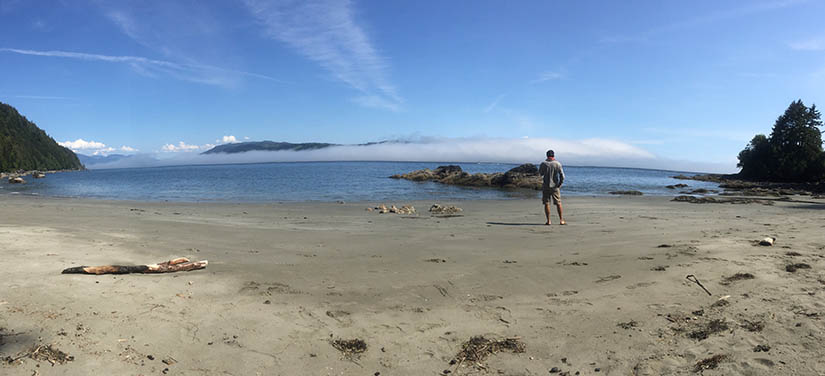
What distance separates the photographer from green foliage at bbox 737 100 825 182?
→ 52.6 metres

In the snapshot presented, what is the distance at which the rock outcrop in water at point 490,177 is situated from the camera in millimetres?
36688

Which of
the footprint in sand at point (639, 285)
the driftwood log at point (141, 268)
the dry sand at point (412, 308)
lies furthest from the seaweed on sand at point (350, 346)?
the footprint in sand at point (639, 285)

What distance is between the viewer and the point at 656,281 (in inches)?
219

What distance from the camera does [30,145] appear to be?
490ft

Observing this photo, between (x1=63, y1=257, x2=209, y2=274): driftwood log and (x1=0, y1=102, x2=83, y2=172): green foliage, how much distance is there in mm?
146182

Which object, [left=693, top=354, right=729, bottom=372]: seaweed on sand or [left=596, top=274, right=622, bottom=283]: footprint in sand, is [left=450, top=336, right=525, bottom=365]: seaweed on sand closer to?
[left=693, top=354, right=729, bottom=372]: seaweed on sand

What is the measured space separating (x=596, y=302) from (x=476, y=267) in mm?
2154

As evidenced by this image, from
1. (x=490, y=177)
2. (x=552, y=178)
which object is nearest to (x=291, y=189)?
(x=490, y=177)

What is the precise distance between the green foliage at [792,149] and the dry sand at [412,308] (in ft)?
202

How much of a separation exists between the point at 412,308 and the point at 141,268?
3943 mm

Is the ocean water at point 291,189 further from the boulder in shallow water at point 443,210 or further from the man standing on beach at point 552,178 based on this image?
→ the man standing on beach at point 552,178

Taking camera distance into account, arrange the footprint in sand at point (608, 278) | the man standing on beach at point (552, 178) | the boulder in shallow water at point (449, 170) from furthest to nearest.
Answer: the boulder in shallow water at point (449, 170) → the man standing on beach at point (552, 178) → the footprint in sand at point (608, 278)

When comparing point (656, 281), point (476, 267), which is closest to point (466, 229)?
point (476, 267)

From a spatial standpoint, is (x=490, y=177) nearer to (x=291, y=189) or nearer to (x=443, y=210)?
(x=291, y=189)
